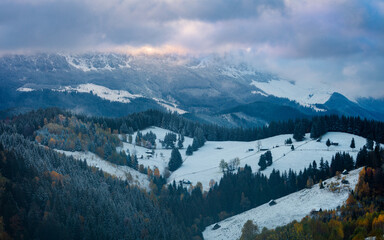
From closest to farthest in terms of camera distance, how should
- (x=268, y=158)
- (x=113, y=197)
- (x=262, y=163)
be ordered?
(x=113, y=197) → (x=262, y=163) → (x=268, y=158)

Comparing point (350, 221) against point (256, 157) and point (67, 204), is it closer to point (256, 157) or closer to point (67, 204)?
point (67, 204)

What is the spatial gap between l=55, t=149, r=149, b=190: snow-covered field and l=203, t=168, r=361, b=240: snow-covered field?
4520 centimetres

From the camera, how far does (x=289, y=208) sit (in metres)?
110

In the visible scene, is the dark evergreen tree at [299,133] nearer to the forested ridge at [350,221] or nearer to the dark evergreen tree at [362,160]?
the dark evergreen tree at [362,160]

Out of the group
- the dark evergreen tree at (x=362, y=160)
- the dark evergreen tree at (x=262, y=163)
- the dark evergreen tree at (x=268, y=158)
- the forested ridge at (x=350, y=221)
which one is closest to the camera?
the forested ridge at (x=350, y=221)

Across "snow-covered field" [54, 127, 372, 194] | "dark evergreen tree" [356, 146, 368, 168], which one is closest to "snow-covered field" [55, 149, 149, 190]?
"snow-covered field" [54, 127, 372, 194]

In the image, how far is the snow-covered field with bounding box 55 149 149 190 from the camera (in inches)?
6220

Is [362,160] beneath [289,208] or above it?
above

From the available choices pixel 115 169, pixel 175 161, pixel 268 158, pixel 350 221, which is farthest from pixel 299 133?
pixel 350 221

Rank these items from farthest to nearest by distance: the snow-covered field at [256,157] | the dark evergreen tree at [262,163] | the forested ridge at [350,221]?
the dark evergreen tree at [262,163]
the snow-covered field at [256,157]
the forested ridge at [350,221]

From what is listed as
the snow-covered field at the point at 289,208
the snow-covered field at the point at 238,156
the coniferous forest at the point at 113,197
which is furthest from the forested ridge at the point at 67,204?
the snow-covered field at the point at 238,156

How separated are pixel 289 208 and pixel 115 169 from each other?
82872 millimetres

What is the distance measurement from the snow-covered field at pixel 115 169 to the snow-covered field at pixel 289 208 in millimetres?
45199

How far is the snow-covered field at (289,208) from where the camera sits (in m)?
103
